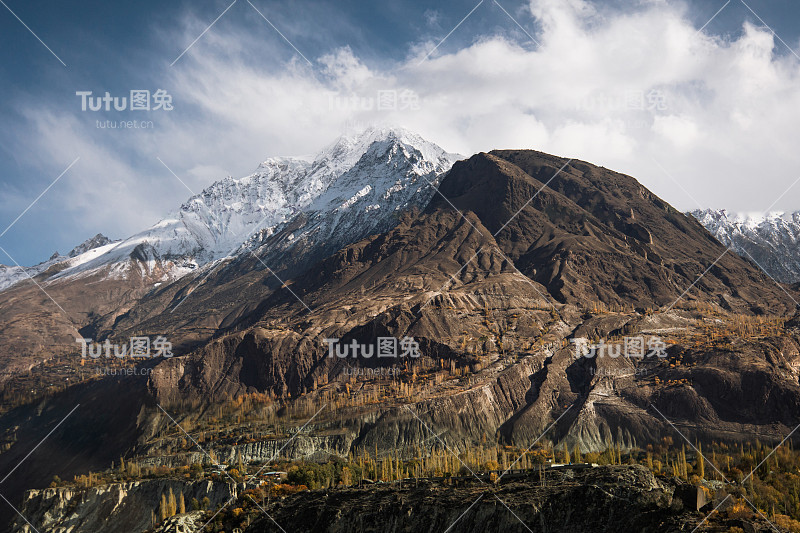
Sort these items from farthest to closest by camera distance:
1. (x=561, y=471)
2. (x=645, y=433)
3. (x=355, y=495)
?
(x=645, y=433), (x=355, y=495), (x=561, y=471)

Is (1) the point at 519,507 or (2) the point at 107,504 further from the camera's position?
(2) the point at 107,504

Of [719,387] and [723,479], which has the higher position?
[719,387]

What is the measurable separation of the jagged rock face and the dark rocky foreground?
1584 inches

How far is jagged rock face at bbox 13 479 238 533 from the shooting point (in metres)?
138

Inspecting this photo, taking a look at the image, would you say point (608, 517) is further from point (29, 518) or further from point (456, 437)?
point (29, 518)

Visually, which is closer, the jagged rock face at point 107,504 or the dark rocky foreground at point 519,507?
the dark rocky foreground at point 519,507

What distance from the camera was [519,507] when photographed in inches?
3123

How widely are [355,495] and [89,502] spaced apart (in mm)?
82758

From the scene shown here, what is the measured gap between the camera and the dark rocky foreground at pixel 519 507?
6850 centimetres

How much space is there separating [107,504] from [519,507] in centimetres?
10471

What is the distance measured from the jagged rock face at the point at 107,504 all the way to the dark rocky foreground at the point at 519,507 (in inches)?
1584

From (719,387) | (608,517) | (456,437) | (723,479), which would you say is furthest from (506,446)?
(608,517)

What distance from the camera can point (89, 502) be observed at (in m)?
151

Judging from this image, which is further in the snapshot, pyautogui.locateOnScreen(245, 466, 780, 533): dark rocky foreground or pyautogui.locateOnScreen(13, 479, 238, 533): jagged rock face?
pyautogui.locateOnScreen(13, 479, 238, 533): jagged rock face
